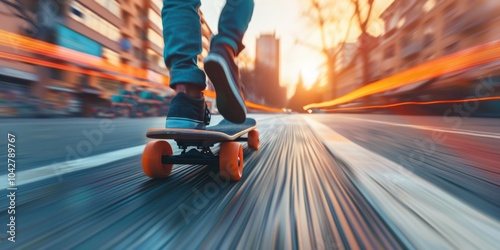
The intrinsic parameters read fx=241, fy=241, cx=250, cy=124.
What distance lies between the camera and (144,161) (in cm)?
85

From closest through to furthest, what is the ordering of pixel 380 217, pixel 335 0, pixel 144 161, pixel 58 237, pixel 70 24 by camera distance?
pixel 58 237, pixel 380 217, pixel 144 161, pixel 70 24, pixel 335 0

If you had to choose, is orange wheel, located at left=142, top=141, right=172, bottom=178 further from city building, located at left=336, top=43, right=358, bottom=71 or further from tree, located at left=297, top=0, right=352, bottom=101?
city building, located at left=336, top=43, right=358, bottom=71

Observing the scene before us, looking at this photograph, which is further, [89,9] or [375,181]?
[89,9]

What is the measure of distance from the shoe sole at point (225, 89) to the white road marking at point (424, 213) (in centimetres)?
61

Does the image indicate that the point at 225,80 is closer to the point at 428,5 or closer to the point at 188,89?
the point at 188,89

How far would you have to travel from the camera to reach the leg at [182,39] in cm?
114

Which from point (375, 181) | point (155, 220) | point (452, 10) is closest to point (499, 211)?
point (375, 181)

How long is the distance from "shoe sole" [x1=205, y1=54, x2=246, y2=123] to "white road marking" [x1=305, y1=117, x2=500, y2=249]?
0.61 m

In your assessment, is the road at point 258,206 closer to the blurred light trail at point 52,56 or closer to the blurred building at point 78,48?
the blurred building at point 78,48

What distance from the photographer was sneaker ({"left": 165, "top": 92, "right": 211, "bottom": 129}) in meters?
1.00

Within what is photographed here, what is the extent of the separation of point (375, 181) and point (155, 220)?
0.73 meters

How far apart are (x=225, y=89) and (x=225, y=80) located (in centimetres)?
5

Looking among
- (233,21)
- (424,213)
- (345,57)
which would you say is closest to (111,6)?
(233,21)

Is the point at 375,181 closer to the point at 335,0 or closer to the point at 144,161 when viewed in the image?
the point at 144,161
